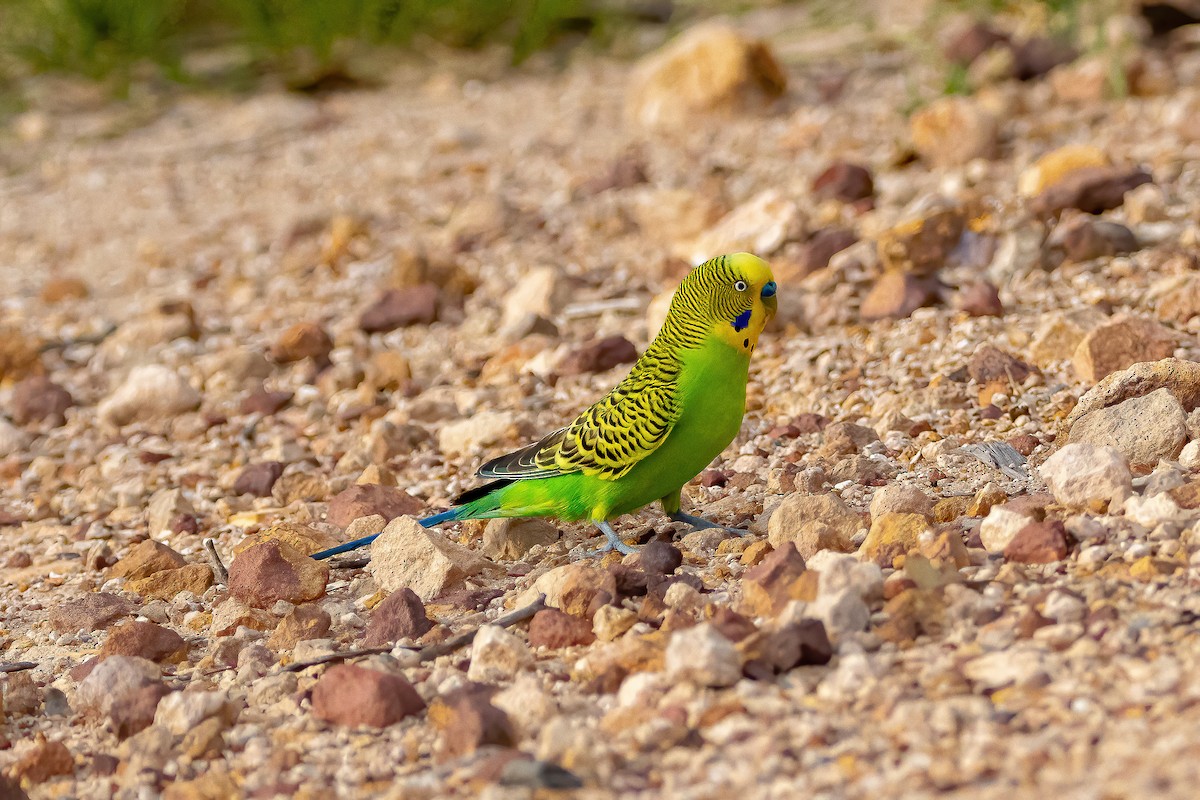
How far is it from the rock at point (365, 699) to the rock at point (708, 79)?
15.8ft

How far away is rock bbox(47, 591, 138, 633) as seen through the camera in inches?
122

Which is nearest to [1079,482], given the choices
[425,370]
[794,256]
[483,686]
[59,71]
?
[483,686]

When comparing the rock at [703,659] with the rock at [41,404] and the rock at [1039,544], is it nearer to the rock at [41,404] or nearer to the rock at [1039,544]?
the rock at [1039,544]

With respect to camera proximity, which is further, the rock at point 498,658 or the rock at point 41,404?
the rock at point 41,404

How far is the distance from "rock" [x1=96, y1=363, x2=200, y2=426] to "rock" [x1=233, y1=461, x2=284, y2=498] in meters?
0.81

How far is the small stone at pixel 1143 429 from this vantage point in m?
3.02

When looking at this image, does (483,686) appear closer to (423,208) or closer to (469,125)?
(423,208)

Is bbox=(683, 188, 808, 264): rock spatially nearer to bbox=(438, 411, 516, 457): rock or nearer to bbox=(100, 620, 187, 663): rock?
bbox=(438, 411, 516, 457): rock

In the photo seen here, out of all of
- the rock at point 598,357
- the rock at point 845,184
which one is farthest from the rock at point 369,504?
the rock at point 845,184

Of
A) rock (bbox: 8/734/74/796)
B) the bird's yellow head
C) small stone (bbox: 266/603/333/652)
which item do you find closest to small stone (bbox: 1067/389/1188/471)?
the bird's yellow head

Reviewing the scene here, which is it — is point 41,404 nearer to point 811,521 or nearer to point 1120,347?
point 811,521

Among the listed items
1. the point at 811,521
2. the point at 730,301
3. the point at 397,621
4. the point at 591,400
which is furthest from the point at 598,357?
the point at 397,621

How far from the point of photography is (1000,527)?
2.68 metres

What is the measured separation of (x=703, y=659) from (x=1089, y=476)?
105 cm
